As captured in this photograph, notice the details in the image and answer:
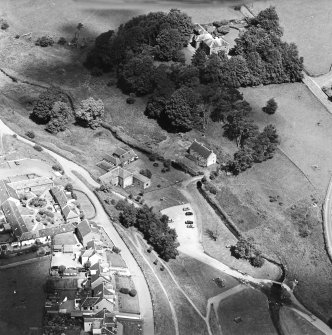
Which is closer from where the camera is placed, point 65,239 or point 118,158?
point 65,239

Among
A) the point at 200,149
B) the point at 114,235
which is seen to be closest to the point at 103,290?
the point at 114,235

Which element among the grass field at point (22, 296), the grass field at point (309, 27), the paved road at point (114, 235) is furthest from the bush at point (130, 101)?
the grass field at point (22, 296)

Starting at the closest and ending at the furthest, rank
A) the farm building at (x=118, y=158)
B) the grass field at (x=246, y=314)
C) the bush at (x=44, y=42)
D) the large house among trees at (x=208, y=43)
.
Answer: the grass field at (x=246, y=314) < the farm building at (x=118, y=158) < the large house among trees at (x=208, y=43) < the bush at (x=44, y=42)

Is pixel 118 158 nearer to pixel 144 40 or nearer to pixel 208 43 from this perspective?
pixel 144 40

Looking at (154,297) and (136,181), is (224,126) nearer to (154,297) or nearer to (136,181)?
(136,181)

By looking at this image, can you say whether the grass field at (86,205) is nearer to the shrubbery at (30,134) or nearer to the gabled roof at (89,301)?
the shrubbery at (30,134)

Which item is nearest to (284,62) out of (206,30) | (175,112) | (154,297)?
(206,30)
